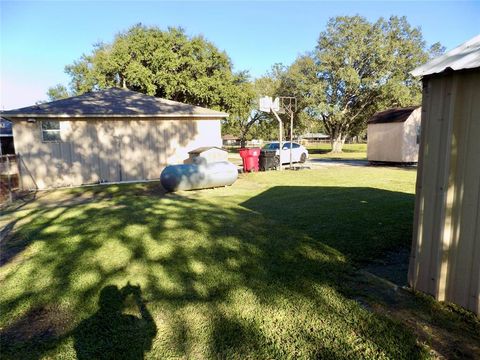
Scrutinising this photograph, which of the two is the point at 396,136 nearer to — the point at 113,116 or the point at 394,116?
the point at 394,116

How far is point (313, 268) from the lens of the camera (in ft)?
13.6

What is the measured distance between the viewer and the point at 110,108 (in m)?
14.3

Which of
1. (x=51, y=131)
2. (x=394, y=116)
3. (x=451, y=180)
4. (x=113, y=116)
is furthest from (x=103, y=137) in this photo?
(x=394, y=116)

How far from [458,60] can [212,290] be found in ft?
10.7

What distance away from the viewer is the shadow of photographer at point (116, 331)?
8.73 ft

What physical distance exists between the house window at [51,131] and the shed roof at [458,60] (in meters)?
13.6

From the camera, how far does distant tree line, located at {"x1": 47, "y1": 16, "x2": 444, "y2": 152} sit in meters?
26.7

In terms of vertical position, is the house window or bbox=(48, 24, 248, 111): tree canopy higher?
bbox=(48, 24, 248, 111): tree canopy

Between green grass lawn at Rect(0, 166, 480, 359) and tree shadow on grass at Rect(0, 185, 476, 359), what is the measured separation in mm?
16

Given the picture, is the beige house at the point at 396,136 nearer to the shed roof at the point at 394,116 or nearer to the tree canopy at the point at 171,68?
the shed roof at the point at 394,116

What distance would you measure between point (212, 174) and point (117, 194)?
3.28m

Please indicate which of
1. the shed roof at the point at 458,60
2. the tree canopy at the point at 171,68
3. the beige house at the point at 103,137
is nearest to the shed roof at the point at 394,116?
the beige house at the point at 103,137

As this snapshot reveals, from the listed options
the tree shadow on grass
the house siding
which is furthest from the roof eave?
the tree shadow on grass

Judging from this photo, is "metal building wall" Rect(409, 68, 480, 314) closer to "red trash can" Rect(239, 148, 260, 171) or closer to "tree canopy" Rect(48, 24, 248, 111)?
"red trash can" Rect(239, 148, 260, 171)
